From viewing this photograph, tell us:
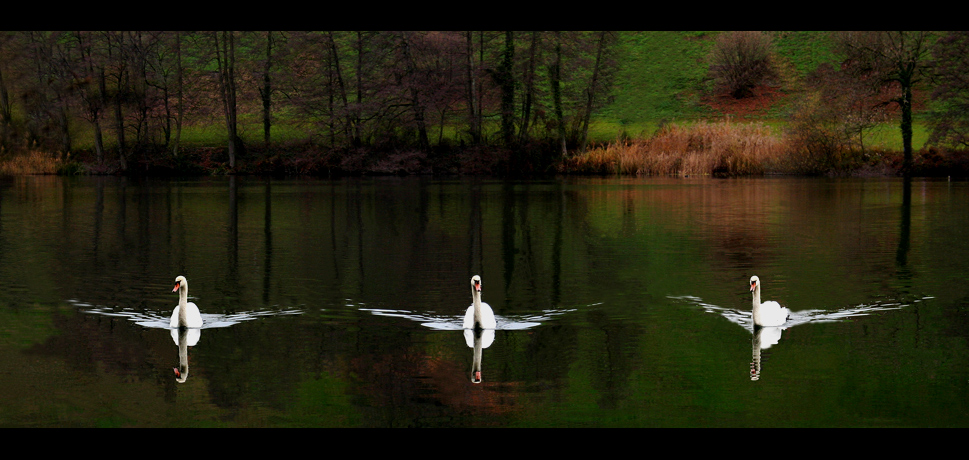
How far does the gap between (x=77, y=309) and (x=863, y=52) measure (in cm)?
4427

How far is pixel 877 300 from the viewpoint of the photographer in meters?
14.9

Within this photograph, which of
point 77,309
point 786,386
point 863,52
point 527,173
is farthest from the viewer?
point 527,173

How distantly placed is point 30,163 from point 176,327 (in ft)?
174

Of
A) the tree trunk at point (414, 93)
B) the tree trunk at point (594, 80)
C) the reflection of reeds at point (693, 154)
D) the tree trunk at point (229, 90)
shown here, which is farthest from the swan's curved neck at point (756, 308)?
the tree trunk at point (229, 90)

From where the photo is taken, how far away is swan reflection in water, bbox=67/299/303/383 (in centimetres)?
1223

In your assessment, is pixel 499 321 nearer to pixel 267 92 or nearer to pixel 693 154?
pixel 693 154

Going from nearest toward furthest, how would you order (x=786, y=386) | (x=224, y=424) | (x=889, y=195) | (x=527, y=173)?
(x=224, y=424) → (x=786, y=386) → (x=889, y=195) → (x=527, y=173)

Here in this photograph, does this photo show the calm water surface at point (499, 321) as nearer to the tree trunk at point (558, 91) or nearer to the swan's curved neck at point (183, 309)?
the swan's curved neck at point (183, 309)

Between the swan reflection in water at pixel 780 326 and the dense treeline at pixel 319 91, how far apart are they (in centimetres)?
4222

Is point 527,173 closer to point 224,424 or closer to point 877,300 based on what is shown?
point 877,300

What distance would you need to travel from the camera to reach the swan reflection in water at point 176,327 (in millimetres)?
12227

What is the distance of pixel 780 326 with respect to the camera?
1294 cm

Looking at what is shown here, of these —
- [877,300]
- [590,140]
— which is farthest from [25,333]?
[590,140]

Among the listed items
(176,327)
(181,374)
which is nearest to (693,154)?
(176,327)
